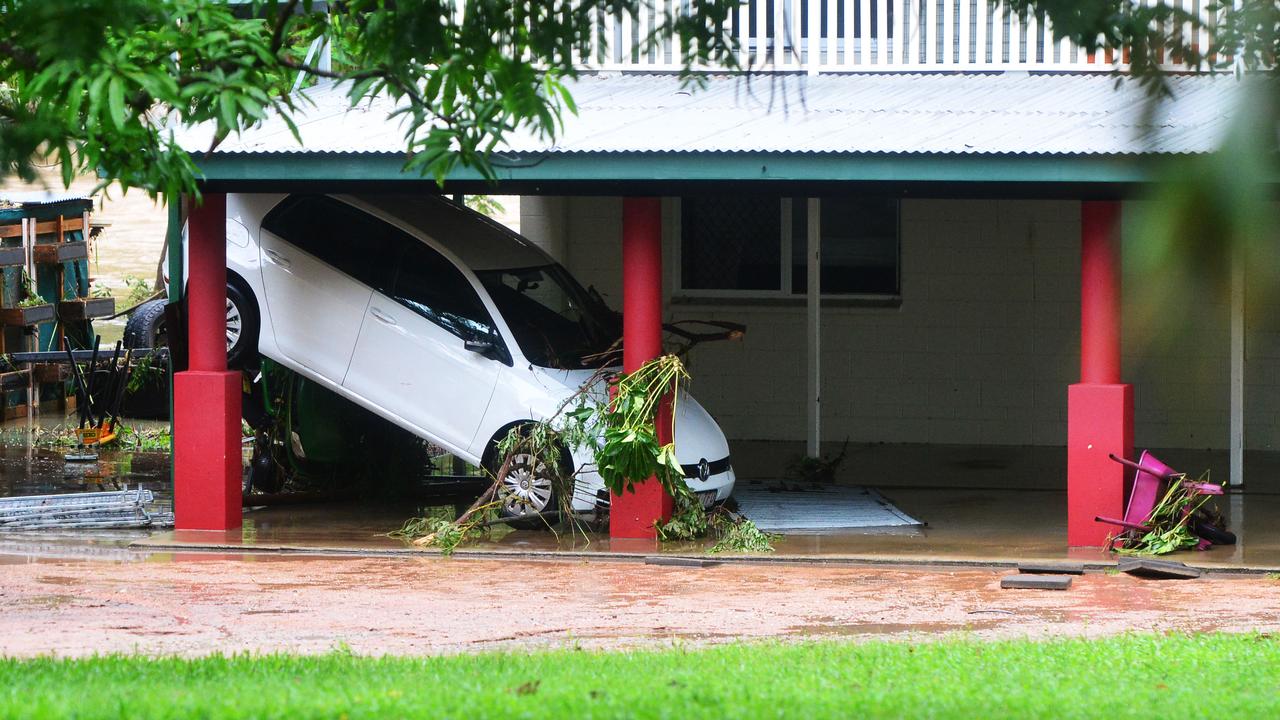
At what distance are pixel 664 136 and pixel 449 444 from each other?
2892 mm

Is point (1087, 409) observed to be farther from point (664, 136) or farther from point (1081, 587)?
point (664, 136)

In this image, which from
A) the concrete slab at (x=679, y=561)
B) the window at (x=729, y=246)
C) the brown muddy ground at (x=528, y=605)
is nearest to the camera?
the brown muddy ground at (x=528, y=605)

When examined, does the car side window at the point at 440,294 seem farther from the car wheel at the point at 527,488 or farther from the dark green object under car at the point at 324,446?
the dark green object under car at the point at 324,446

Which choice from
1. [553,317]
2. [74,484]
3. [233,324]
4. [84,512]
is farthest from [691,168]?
[74,484]

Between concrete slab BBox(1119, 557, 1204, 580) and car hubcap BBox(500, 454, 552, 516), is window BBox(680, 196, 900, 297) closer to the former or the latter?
car hubcap BBox(500, 454, 552, 516)

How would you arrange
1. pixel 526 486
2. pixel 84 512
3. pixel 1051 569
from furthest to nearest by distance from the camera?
1. pixel 84 512
2. pixel 526 486
3. pixel 1051 569

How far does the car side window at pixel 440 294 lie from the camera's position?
1176 cm

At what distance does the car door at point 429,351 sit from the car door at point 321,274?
14 centimetres

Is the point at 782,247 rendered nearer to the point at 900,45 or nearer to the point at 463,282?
the point at 900,45

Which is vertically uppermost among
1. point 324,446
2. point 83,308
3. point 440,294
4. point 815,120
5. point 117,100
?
point 815,120

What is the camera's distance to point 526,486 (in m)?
11.5

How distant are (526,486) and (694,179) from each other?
8.72 feet

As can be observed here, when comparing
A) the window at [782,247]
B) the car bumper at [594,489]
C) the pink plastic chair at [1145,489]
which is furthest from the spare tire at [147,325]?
the pink plastic chair at [1145,489]

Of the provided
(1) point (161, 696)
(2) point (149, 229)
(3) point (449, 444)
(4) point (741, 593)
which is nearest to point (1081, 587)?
(4) point (741, 593)
